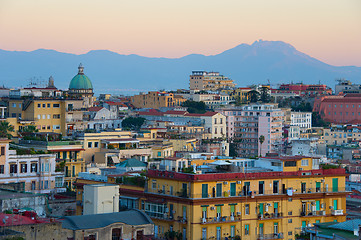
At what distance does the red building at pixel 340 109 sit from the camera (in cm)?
13862

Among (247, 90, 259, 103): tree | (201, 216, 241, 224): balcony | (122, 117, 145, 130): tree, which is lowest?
(201, 216, 241, 224): balcony

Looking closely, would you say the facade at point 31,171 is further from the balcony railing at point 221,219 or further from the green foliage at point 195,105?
the green foliage at point 195,105

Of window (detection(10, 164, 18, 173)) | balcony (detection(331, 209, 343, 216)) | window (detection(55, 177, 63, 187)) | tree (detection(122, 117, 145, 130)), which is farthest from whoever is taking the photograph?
tree (detection(122, 117, 145, 130))

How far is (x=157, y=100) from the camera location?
431ft

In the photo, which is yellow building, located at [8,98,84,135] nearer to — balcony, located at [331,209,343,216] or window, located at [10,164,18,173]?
window, located at [10,164,18,173]

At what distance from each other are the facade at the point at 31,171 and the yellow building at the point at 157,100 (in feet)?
256

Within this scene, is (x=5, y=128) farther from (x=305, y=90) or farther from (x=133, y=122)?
(x=305, y=90)

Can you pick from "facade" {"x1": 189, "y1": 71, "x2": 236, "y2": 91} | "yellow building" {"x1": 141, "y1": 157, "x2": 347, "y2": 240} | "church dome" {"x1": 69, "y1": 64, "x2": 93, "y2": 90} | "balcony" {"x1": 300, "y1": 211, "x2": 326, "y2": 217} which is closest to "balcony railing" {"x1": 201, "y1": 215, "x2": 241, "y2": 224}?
"yellow building" {"x1": 141, "y1": 157, "x2": 347, "y2": 240}

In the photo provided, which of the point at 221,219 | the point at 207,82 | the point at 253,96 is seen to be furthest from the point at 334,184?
the point at 207,82

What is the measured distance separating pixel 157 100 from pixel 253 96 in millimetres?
16248

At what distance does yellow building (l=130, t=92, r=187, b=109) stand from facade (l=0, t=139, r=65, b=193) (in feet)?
256

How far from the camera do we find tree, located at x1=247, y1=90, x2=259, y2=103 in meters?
139

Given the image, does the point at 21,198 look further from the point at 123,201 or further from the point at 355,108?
the point at 355,108

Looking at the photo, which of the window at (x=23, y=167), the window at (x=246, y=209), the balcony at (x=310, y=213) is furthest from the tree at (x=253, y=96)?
the window at (x=246, y=209)
